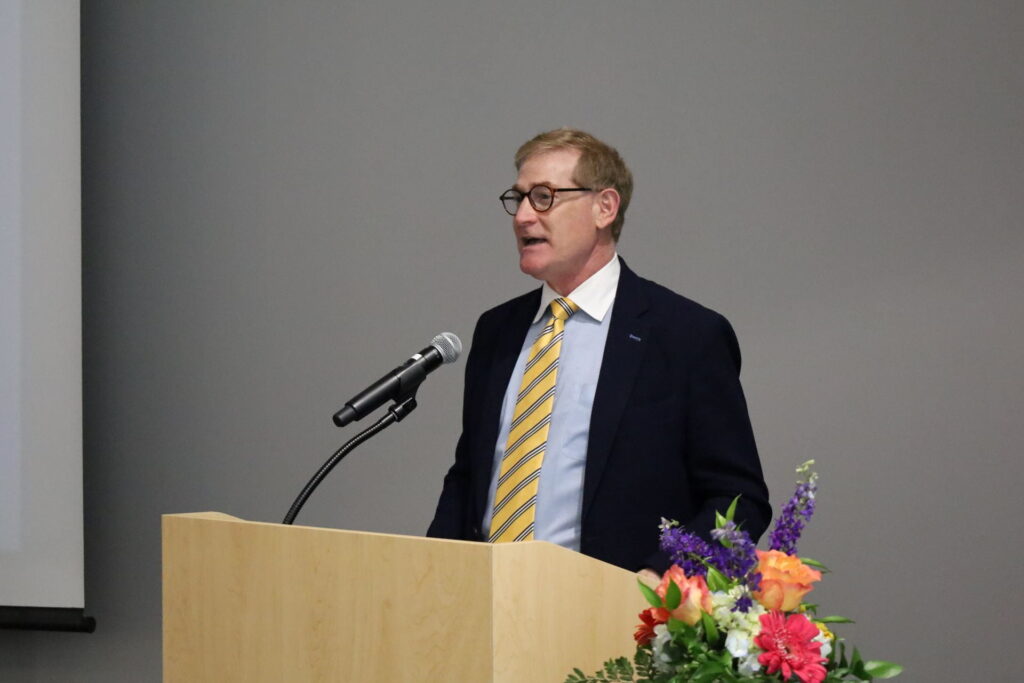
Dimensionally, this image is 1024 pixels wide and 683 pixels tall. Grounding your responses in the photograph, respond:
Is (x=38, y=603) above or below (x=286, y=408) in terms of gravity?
below

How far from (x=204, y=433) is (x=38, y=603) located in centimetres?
79

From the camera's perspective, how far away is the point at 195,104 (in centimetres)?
423

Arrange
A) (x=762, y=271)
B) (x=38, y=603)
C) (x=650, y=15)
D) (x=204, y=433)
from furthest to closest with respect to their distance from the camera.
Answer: (x=204, y=433), (x=38, y=603), (x=650, y=15), (x=762, y=271)

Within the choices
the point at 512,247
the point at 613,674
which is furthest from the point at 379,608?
the point at 512,247

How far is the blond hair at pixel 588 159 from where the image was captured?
7.77ft

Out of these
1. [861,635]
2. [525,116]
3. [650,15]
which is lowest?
[861,635]

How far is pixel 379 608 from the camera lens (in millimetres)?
1573

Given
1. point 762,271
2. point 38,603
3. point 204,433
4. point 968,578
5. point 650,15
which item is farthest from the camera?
point 204,433

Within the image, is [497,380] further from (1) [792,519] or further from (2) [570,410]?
(1) [792,519]

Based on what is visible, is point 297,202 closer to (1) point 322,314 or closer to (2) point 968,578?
(1) point 322,314

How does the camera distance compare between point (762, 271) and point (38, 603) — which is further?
point (38, 603)

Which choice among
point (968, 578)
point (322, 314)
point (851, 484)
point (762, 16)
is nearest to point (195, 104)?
point (322, 314)

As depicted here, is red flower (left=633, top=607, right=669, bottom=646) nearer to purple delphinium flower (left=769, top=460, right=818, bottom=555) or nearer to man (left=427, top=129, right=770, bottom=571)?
purple delphinium flower (left=769, top=460, right=818, bottom=555)

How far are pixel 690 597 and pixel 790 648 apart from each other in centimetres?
13
